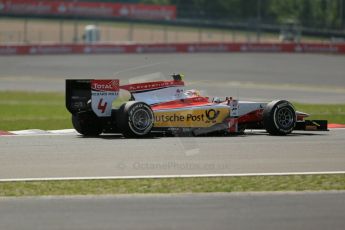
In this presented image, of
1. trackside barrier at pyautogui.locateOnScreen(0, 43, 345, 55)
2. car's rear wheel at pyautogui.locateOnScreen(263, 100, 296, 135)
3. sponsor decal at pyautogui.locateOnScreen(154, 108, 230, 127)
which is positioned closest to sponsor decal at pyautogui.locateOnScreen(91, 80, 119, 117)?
sponsor decal at pyautogui.locateOnScreen(154, 108, 230, 127)

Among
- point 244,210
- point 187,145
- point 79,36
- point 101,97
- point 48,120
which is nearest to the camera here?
point 244,210

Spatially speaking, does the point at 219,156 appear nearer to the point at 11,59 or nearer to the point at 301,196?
the point at 301,196

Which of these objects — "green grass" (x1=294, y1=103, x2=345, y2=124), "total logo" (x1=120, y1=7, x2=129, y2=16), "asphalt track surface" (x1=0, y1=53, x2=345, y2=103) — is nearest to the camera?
"green grass" (x1=294, y1=103, x2=345, y2=124)

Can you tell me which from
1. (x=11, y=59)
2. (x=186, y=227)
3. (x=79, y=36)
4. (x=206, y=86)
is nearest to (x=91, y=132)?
(x=186, y=227)

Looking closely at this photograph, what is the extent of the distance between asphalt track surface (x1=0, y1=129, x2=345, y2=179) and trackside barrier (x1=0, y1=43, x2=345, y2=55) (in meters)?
40.0

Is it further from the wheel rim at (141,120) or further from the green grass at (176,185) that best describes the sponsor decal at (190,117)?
the green grass at (176,185)

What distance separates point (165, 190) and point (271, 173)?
176 cm

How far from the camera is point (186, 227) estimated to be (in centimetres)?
721

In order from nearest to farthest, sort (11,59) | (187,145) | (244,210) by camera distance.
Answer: (244,210), (187,145), (11,59)

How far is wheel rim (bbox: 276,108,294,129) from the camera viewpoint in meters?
14.4

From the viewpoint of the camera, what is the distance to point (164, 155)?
38.1ft

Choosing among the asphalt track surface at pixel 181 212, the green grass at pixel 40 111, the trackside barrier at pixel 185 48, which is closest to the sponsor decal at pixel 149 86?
the green grass at pixel 40 111

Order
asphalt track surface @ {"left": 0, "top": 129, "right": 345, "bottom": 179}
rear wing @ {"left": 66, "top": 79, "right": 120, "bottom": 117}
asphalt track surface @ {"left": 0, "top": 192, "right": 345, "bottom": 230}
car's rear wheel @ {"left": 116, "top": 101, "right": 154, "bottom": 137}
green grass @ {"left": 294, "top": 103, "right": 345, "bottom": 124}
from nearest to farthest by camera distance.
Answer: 1. asphalt track surface @ {"left": 0, "top": 192, "right": 345, "bottom": 230}
2. asphalt track surface @ {"left": 0, "top": 129, "right": 345, "bottom": 179}
3. car's rear wheel @ {"left": 116, "top": 101, "right": 154, "bottom": 137}
4. rear wing @ {"left": 66, "top": 79, "right": 120, "bottom": 117}
5. green grass @ {"left": 294, "top": 103, "right": 345, "bottom": 124}

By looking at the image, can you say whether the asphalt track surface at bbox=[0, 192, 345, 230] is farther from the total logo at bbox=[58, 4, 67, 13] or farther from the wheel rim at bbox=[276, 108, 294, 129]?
the total logo at bbox=[58, 4, 67, 13]
